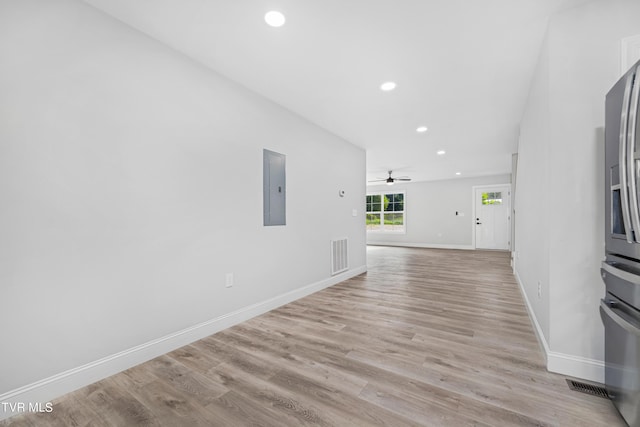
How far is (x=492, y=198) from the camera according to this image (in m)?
8.88

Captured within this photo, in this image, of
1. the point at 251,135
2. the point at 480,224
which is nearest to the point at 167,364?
the point at 251,135

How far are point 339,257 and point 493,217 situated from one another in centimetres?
667

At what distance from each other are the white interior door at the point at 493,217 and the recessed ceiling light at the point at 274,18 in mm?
8826

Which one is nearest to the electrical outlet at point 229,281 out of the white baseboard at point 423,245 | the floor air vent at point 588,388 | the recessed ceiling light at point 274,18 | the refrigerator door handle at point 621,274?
the recessed ceiling light at point 274,18

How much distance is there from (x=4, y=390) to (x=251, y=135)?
250cm

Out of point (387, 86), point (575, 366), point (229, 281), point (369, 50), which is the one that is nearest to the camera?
point (575, 366)

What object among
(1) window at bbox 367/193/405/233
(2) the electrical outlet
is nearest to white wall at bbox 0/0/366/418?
(2) the electrical outlet

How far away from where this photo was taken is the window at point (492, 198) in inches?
345

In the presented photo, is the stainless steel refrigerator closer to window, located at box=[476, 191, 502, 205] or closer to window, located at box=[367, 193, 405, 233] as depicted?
window, located at box=[476, 191, 502, 205]

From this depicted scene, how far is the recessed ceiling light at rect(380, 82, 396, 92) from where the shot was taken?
9.53 ft

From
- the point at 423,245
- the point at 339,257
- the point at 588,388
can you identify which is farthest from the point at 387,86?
the point at 423,245

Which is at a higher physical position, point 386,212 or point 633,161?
point 633,161

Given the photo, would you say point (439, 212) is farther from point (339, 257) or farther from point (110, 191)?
point (110, 191)

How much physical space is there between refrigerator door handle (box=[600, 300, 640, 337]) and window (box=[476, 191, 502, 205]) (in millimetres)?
8247
